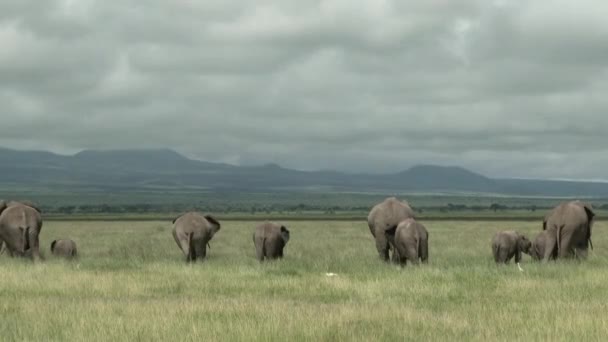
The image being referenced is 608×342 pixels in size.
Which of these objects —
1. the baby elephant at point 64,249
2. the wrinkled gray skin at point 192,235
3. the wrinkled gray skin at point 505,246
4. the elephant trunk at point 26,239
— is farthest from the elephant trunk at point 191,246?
the wrinkled gray skin at point 505,246

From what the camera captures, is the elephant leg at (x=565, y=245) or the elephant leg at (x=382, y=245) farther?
the elephant leg at (x=382, y=245)

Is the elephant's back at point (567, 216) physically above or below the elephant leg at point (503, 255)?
above

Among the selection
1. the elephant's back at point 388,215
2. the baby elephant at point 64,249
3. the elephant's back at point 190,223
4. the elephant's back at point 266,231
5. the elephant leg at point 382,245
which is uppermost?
the elephant's back at point 388,215

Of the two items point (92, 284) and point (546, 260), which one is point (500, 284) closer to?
point (546, 260)

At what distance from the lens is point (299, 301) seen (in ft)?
50.3

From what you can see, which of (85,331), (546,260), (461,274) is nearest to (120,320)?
(85,331)

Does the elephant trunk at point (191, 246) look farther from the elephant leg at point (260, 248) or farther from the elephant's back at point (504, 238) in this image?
the elephant's back at point (504, 238)

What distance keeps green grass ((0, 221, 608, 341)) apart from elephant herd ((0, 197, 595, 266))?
0.95m

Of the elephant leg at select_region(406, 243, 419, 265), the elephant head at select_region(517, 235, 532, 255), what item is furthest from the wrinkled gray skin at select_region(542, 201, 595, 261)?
the elephant leg at select_region(406, 243, 419, 265)

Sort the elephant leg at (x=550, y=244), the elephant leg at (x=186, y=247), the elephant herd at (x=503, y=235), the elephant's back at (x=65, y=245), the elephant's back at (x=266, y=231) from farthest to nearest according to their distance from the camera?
the elephant's back at (x=65, y=245), the elephant's back at (x=266, y=231), the elephant leg at (x=186, y=247), the elephant leg at (x=550, y=244), the elephant herd at (x=503, y=235)

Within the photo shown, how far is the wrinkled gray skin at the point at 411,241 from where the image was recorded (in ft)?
71.5

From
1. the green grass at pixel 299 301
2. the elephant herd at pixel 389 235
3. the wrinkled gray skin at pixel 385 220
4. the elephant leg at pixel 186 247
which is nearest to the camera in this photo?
the green grass at pixel 299 301

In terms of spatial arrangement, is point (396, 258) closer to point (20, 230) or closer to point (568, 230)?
point (568, 230)

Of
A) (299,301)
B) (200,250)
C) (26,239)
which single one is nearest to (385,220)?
(200,250)
